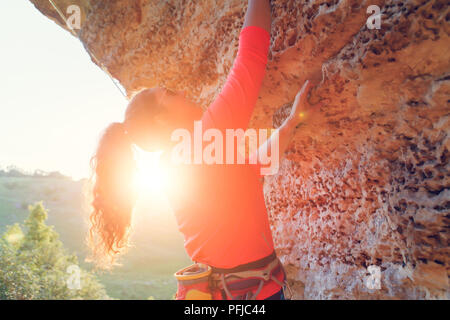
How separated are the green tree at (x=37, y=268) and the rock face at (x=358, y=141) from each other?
477 inches

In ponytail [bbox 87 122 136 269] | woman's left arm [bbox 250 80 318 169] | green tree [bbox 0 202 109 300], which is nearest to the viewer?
ponytail [bbox 87 122 136 269]

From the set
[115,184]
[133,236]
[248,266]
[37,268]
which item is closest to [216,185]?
[248,266]

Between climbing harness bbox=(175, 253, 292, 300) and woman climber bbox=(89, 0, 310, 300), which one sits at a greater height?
woman climber bbox=(89, 0, 310, 300)

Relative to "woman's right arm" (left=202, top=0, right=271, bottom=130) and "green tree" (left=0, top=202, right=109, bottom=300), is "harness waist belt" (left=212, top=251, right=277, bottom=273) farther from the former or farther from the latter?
"green tree" (left=0, top=202, right=109, bottom=300)

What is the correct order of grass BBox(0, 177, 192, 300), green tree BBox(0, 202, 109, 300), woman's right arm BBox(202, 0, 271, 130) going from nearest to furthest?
woman's right arm BBox(202, 0, 271, 130), green tree BBox(0, 202, 109, 300), grass BBox(0, 177, 192, 300)

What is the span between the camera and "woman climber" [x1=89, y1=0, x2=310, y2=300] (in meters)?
1.09

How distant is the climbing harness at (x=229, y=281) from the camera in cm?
110

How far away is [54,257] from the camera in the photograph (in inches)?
572

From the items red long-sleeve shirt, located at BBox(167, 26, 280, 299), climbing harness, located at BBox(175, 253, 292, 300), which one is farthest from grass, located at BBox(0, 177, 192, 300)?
red long-sleeve shirt, located at BBox(167, 26, 280, 299)

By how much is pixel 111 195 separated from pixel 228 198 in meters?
0.58

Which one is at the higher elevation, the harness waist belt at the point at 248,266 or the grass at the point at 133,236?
the harness waist belt at the point at 248,266

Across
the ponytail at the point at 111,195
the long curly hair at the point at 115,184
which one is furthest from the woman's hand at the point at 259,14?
the ponytail at the point at 111,195

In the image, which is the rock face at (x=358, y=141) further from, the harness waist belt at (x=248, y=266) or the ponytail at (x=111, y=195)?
the ponytail at (x=111, y=195)

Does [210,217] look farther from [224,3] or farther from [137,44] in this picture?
[137,44]
